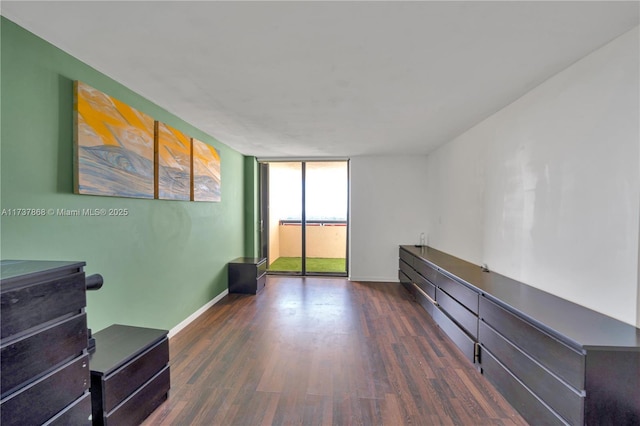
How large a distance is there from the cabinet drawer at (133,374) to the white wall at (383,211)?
4.09 m

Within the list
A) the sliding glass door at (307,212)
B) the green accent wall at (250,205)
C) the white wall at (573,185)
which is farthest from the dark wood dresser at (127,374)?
the sliding glass door at (307,212)

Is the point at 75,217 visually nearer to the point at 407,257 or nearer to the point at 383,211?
the point at 407,257

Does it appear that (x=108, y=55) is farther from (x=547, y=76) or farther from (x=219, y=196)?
(x=547, y=76)

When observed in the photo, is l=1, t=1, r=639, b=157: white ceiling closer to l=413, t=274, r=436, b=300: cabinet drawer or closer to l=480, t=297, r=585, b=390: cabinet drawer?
l=480, t=297, r=585, b=390: cabinet drawer

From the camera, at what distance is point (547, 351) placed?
1674 millimetres

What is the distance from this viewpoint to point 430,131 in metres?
3.83

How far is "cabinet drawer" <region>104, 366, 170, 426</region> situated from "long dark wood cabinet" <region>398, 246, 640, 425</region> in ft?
8.63

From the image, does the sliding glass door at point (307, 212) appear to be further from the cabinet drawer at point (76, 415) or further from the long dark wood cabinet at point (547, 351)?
the cabinet drawer at point (76, 415)

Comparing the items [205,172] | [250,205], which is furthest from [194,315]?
[250,205]

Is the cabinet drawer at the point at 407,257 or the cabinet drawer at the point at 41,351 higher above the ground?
the cabinet drawer at the point at 41,351

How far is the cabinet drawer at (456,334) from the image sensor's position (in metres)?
2.63

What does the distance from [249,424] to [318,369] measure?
2.65ft

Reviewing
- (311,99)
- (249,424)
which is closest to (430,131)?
(311,99)

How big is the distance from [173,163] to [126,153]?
0.72 m
